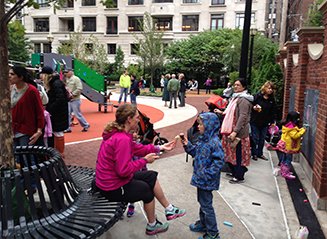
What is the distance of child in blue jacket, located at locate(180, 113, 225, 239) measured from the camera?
337 centimetres

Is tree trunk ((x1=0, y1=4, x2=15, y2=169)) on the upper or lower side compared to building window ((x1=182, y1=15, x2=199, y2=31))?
lower

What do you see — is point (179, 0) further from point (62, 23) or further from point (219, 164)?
point (219, 164)

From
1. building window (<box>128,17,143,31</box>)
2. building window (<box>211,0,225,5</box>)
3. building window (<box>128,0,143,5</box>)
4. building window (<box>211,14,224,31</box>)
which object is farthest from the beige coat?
building window (<box>128,0,143,5</box>)

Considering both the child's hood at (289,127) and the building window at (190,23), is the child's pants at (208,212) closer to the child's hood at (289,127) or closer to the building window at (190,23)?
the child's hood at (289,127)

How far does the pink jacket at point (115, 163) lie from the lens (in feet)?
9.98

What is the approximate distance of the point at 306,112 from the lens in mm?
6324

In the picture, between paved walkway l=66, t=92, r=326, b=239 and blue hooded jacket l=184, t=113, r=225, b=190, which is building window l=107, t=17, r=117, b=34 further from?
blue hooded jacket l=184, t=113, r=225, b=190

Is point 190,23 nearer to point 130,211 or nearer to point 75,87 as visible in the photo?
point 75,87

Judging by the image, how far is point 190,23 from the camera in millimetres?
41750

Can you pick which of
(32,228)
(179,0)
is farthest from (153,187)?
(179,0)

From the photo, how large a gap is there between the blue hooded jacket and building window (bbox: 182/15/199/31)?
133 feet

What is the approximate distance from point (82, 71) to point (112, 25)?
32.9 metres

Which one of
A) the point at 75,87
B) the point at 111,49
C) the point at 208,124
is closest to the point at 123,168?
the point at 208,124

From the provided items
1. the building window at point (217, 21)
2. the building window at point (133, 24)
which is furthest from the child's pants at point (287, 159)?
the building window at point (133, 24)
